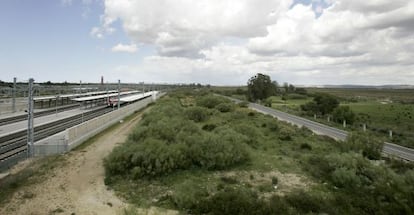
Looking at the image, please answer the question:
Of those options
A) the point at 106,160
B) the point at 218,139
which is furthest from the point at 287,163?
the point at 106,160

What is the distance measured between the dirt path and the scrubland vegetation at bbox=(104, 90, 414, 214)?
2.83ft

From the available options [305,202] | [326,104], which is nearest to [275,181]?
[305,202]

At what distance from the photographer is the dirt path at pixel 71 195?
13.5 metres

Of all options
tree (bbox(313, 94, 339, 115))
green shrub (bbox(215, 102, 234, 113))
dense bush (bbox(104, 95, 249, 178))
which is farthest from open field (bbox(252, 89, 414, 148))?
dense bush (bbox(104, 95, 249, 178))

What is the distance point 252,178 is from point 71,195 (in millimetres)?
9683

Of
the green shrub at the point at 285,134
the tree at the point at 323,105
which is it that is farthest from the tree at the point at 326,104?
the green shrub at the point at 285,134

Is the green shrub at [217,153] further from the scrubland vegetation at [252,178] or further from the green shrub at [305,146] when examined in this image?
the green shrub at [305,146]

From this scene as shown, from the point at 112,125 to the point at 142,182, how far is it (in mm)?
24430

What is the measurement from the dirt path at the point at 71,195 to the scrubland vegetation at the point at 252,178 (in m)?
0.86

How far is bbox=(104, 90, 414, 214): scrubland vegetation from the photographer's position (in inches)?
534

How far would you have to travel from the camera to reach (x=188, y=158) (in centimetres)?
2006

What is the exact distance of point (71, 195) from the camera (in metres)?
15.3

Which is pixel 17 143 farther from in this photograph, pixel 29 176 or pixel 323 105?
pixel 323 105

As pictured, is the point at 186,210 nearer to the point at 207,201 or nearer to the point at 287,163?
the point at 207,201
